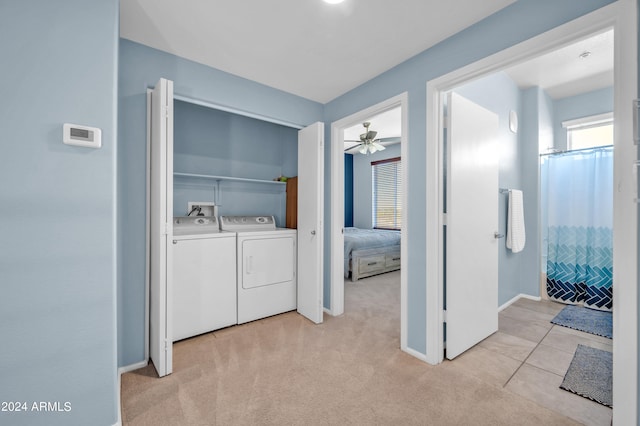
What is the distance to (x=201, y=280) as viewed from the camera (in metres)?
2.48

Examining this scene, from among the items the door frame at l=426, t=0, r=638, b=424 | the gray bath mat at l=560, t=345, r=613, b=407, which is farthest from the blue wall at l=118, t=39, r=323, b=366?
the gray bath mat at l=560, t=345, r=613, b=407

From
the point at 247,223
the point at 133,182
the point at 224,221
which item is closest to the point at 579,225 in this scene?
the point at 247,223

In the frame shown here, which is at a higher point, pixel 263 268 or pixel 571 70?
pixel 571 70

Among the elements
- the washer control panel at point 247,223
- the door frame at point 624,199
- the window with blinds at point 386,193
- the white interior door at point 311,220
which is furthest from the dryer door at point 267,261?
the window with blinds at point 386,193

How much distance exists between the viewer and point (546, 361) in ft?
6.87

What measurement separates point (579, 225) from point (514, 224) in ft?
2.87

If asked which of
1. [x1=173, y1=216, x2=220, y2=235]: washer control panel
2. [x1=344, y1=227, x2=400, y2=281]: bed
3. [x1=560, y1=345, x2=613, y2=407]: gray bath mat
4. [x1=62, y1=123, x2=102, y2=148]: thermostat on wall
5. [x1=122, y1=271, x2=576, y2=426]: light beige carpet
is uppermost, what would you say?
[x1=62, y1=123, x2=102, y2=148]: thermostat on wall

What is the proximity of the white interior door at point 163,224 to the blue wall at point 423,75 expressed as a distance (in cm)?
173

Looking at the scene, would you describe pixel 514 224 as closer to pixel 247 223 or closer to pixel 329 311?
pixel 329 311

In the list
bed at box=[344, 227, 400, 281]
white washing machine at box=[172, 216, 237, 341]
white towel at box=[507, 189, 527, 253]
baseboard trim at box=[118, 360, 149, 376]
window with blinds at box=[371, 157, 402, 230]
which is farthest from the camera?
window with blinds at box=[371, 157, 402, 230]

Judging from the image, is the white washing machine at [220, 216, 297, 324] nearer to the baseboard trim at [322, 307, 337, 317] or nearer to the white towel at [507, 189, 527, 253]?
the baseboard trim at [322, 307, 337, 317]

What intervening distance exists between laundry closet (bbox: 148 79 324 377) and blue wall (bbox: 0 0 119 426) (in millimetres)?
489

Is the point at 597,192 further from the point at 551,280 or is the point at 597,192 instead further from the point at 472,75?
the point at 472,75

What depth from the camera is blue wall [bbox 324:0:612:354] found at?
4.98 ft
